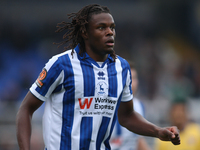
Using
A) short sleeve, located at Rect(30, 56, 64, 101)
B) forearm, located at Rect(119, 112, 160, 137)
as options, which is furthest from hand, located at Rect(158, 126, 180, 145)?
short sleeve, located at Rect(30, 56, 64, 101)

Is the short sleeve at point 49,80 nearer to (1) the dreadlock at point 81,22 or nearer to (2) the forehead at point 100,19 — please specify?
(1) the dreadlock at point 81,22

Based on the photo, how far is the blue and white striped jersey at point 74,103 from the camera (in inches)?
130

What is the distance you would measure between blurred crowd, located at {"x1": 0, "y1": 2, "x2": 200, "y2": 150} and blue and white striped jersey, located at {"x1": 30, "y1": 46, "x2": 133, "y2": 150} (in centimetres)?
Result: 570

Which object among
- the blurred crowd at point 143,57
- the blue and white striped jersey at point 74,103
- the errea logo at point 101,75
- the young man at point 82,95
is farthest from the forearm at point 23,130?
the blurred crowd at point 143,57

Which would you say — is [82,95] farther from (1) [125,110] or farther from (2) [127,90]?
(1) [125,110]

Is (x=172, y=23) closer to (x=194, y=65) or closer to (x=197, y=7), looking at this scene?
(x=197, y=7)

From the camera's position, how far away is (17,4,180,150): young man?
3.30m

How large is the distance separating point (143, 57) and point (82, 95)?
37.0 ft

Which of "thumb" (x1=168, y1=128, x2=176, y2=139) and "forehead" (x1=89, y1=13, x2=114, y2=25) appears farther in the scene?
"forehead" (x1=89, y1=13, x2=114, y2=25)

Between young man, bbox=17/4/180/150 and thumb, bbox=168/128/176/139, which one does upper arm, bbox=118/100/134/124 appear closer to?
young man, bbox=17/4/180/150

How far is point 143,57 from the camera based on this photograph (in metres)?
14.4

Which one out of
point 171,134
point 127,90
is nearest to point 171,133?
point 171,134

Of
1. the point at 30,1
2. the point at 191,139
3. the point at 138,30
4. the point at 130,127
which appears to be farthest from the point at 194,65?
the point at 130,127

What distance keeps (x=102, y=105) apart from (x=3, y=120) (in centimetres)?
673
